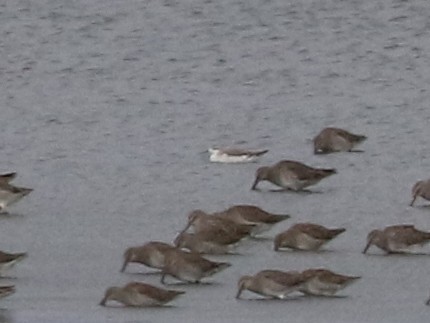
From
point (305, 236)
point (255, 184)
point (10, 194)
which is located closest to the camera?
point (305, 236)

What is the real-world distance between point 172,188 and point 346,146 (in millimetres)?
1918

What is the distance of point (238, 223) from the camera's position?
1102 centimetres

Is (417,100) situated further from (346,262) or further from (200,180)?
(346,262)

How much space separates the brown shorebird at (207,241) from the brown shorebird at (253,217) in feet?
1.10

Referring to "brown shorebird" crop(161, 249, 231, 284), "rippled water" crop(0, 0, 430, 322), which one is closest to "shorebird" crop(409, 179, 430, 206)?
"rippled water" crop(0, 0, 430, 322)

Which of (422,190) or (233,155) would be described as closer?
(422,190)

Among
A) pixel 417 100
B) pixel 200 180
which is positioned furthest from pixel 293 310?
pixel 417 100

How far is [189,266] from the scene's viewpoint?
33.0ft

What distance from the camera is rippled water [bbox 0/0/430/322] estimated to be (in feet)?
32.8

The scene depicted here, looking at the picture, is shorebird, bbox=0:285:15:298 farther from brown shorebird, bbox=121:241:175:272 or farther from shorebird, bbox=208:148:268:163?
shorebird, bbox=208:148:268:163

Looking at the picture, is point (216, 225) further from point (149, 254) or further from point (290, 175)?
point (290, 175)

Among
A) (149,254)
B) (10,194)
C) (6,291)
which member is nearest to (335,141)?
(10,194)

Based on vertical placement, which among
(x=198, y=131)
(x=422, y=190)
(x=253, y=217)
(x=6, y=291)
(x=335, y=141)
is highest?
(x=6, y=291)

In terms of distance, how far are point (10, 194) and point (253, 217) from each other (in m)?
1.71
